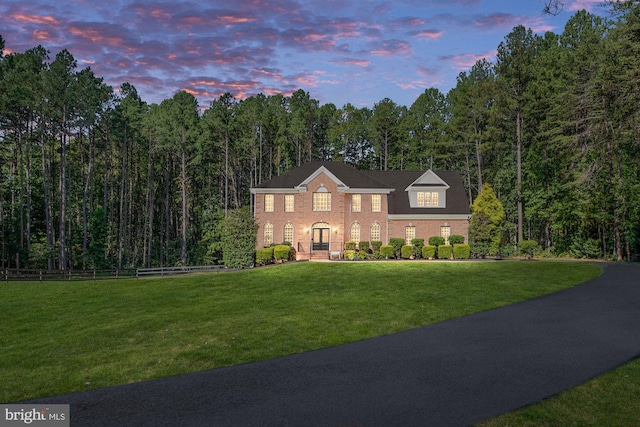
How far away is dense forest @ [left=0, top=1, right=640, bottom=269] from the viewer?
120ft

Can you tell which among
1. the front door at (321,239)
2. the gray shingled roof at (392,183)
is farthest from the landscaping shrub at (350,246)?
the gray shingled roof at (392,183)

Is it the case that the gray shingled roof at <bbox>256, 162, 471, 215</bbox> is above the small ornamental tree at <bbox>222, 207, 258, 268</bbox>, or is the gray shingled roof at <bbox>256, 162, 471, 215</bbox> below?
above

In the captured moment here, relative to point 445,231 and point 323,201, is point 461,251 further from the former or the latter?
point 323,201

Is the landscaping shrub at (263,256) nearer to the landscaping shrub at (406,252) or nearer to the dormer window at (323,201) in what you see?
the dormer window at (323,201)

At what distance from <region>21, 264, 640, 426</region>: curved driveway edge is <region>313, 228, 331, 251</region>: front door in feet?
84.4

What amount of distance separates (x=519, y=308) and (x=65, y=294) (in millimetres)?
23358

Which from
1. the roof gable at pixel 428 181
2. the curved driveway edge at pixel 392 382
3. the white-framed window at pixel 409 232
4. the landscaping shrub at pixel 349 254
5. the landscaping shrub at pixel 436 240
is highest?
the roof gable at pixel 428 181

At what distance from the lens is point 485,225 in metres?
38.9

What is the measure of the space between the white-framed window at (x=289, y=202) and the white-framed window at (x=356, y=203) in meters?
5.39

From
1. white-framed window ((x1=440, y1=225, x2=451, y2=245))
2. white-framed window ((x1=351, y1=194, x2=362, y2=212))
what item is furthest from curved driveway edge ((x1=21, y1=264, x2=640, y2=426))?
white-framed window ((x1=351, y1=194, x2=362, y2=212))

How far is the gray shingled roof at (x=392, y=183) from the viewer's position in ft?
135

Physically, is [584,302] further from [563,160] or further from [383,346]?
Answer: [563,160]

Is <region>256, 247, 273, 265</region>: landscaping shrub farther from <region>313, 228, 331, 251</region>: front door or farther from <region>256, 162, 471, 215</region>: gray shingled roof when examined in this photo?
<region>256, 162, 471, 215</region>: gray shingled roof

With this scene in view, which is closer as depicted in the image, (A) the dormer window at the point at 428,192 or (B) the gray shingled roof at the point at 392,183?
(B) the gray shingled roof at the point at 392,183
